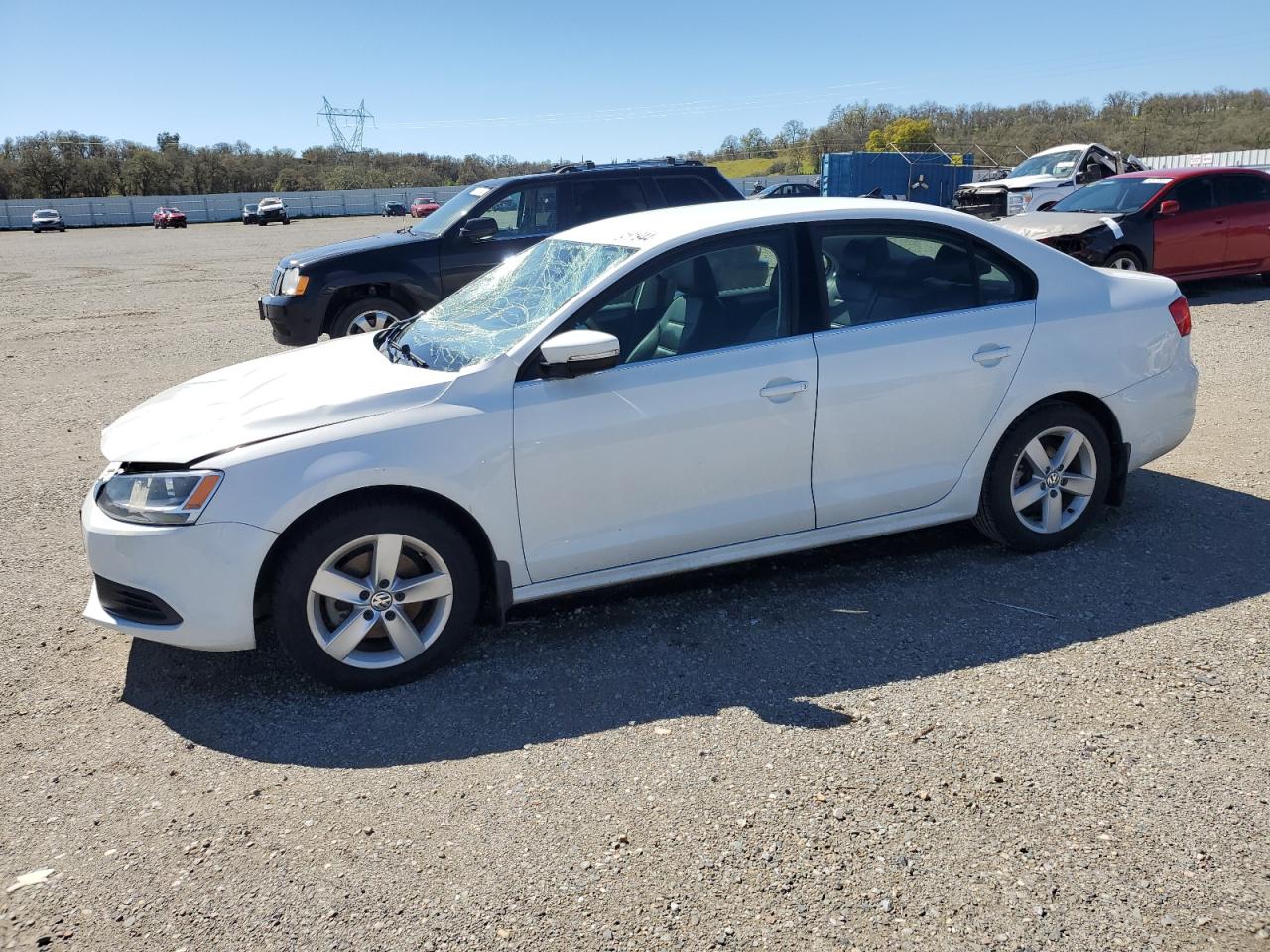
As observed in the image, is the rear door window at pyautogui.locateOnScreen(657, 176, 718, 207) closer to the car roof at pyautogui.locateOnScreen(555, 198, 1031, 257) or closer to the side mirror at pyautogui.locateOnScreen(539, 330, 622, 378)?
the car roof at pyautogui.locateOnScreen(555, 198, 1031, 257)

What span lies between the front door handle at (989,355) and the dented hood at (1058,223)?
8531 mm

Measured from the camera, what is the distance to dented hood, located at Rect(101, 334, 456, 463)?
12.2ft

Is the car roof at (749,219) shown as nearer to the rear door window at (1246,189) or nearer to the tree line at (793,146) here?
the rear door window at (1246,189)

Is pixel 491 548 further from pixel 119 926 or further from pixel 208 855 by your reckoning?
pixel 119 926

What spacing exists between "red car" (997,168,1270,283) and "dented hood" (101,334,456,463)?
34.8ft

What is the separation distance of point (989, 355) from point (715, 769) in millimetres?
2366

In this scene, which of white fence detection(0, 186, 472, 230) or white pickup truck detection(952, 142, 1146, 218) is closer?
white pickup truck detection(952, 142, 1146, 218)

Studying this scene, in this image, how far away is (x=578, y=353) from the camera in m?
3.78

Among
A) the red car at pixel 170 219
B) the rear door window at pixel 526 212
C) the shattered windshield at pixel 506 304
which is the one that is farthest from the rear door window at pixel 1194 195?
the red car at pixel 170 219

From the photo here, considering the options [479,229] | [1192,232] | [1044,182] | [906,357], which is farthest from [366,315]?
[1044,182]

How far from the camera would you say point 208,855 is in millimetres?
2896

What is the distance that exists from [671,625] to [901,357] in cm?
152

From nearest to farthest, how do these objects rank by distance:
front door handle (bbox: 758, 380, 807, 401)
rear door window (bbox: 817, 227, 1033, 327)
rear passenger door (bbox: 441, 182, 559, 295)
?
front door handle (bbox: 758, 380, 807, 401), rear door window (bbox: 817, 227, 1033, 327), rear passenger door (bbox: 441, 182, 559, 295)

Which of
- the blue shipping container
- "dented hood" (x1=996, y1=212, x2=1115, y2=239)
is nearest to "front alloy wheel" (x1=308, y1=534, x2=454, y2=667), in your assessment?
"dented hood" (x1=996, y1=212, x2=1115, y2=239)
